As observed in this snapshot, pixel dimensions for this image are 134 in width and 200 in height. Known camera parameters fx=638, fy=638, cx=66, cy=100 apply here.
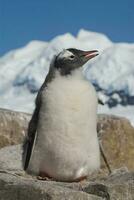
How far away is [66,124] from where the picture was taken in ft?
21.0

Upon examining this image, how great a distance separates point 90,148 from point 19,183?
1.25m

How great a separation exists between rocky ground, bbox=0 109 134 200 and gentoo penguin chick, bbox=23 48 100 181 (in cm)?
22

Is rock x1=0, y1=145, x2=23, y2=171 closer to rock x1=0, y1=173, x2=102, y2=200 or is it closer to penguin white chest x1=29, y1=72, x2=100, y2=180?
penguin white chest x1=29, y1=72, x2=100, y2=180

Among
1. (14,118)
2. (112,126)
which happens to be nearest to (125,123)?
(112,126)

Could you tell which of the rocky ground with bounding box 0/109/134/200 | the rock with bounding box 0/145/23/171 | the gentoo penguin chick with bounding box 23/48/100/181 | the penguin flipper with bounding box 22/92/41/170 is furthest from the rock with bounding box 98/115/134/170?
the gentoo penguin chick with bounding box 23/48/100/181

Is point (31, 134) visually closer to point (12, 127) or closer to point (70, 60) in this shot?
point (70, 60)

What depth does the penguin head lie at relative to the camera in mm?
6688

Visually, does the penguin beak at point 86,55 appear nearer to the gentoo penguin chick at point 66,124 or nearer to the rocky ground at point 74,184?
the gentoo penguin chick at point 66,124

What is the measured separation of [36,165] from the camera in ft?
22.1

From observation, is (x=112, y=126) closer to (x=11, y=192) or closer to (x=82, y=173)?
(x=82, y=173)

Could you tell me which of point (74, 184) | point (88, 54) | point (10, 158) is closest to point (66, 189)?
point (74, 184)

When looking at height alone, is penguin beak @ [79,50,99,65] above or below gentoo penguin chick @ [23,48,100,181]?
above

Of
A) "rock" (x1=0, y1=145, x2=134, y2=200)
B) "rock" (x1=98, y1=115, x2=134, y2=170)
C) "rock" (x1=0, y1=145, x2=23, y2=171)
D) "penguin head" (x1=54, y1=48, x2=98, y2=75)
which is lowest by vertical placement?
"rock" (x1=98, y1=115, x2=134, y2=170)

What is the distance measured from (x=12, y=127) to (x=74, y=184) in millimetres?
6824
